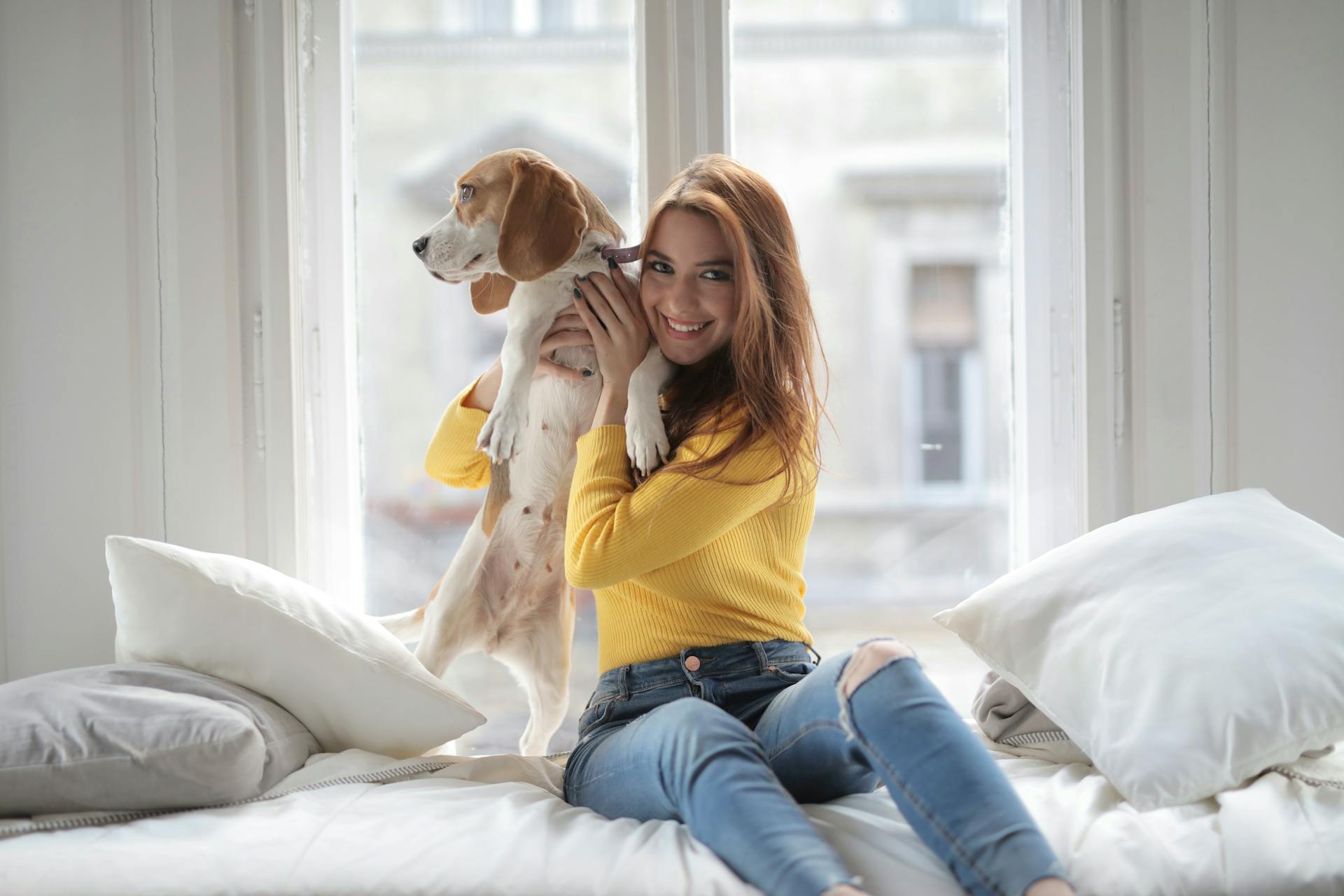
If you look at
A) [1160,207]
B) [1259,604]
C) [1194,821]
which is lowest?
[1194,821]

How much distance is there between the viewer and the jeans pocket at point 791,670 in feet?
4.10

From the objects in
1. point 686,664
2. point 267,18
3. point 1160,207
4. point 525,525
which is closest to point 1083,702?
point 686,664

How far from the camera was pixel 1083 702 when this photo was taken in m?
1.22

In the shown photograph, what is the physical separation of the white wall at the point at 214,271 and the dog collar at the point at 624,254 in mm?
697

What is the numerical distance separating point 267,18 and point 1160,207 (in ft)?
5.59

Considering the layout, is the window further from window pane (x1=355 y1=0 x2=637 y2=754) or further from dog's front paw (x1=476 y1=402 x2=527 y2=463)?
dog's front paw (x1=476 y1=402 x2=527 y2=463)

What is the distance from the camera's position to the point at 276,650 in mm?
1310

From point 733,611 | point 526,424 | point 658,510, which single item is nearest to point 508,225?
point 526,424

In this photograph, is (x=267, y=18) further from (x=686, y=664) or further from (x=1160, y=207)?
(x=1160, y=207)

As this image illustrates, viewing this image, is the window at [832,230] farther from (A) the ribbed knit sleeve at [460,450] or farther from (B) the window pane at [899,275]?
(A) the ribbed knit sleeve at [460,450]

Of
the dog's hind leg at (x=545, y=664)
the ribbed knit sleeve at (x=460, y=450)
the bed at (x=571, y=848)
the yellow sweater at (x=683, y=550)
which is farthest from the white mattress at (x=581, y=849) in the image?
the ribbed knit sleeve at (x=460, y=450)

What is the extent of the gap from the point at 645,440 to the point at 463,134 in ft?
2.73

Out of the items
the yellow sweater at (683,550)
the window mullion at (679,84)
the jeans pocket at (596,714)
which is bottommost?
the jeans pocket at (596,714)

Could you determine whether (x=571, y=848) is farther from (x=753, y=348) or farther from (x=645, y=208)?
(x=645, y=208)
